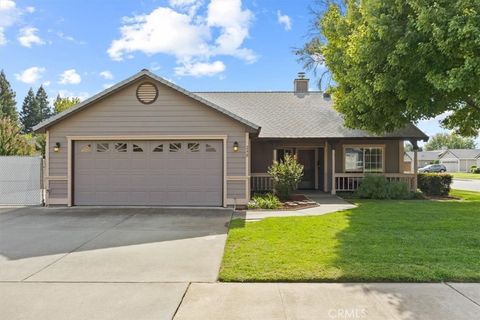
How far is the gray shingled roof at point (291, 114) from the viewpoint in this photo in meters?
15.4

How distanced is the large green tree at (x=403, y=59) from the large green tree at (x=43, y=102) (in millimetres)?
77934

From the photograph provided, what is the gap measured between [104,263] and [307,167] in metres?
13.0

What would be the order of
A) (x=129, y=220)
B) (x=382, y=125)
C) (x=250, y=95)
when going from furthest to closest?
1. (x=250, y=95)
2. (x=382, y=125)
3. (x=129, y=220)

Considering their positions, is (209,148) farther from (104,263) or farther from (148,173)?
(104,263)

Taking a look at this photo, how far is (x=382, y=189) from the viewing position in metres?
14.3

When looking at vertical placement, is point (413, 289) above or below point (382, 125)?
below

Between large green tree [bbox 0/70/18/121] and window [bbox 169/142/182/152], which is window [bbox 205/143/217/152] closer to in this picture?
window [bbox 169/142/182/152]

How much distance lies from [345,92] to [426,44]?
3.61 m

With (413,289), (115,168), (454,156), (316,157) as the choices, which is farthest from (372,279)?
(454,156)

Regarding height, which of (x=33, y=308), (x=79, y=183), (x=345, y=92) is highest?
(x=345, y=92)

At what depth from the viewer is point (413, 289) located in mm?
4594

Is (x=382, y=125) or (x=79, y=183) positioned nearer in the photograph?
(x=382, y=125)

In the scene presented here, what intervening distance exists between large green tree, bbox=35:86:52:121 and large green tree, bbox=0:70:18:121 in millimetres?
13626

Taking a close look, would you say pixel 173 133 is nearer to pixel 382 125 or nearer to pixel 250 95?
pixel 382 125
